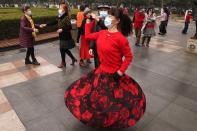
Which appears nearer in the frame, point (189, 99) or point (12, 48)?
point (189, 99)

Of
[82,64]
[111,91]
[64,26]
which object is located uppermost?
[64,26]

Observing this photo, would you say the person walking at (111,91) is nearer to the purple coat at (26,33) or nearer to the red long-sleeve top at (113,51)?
the red long-sleeve top at (113,51)

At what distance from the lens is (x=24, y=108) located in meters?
4.15

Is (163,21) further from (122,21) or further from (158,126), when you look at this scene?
(122,21)

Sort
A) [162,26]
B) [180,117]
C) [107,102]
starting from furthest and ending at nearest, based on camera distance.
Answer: [162,26] < [180,117] < [107,102]

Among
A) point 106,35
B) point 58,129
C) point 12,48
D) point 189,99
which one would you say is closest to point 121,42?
point 106,35

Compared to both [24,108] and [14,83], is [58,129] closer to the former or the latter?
[24,108]

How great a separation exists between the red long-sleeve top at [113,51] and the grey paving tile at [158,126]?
4.39 feet

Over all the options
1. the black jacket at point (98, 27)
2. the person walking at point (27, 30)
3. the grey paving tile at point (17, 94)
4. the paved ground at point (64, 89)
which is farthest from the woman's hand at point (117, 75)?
the person walking at point (27, 30)

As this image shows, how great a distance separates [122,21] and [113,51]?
0.52 metres

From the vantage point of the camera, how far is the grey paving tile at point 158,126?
11.8ft

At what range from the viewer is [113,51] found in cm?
301

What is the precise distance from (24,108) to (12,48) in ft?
16.1

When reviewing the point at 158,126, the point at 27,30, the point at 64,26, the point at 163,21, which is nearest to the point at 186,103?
the point at 158,126
